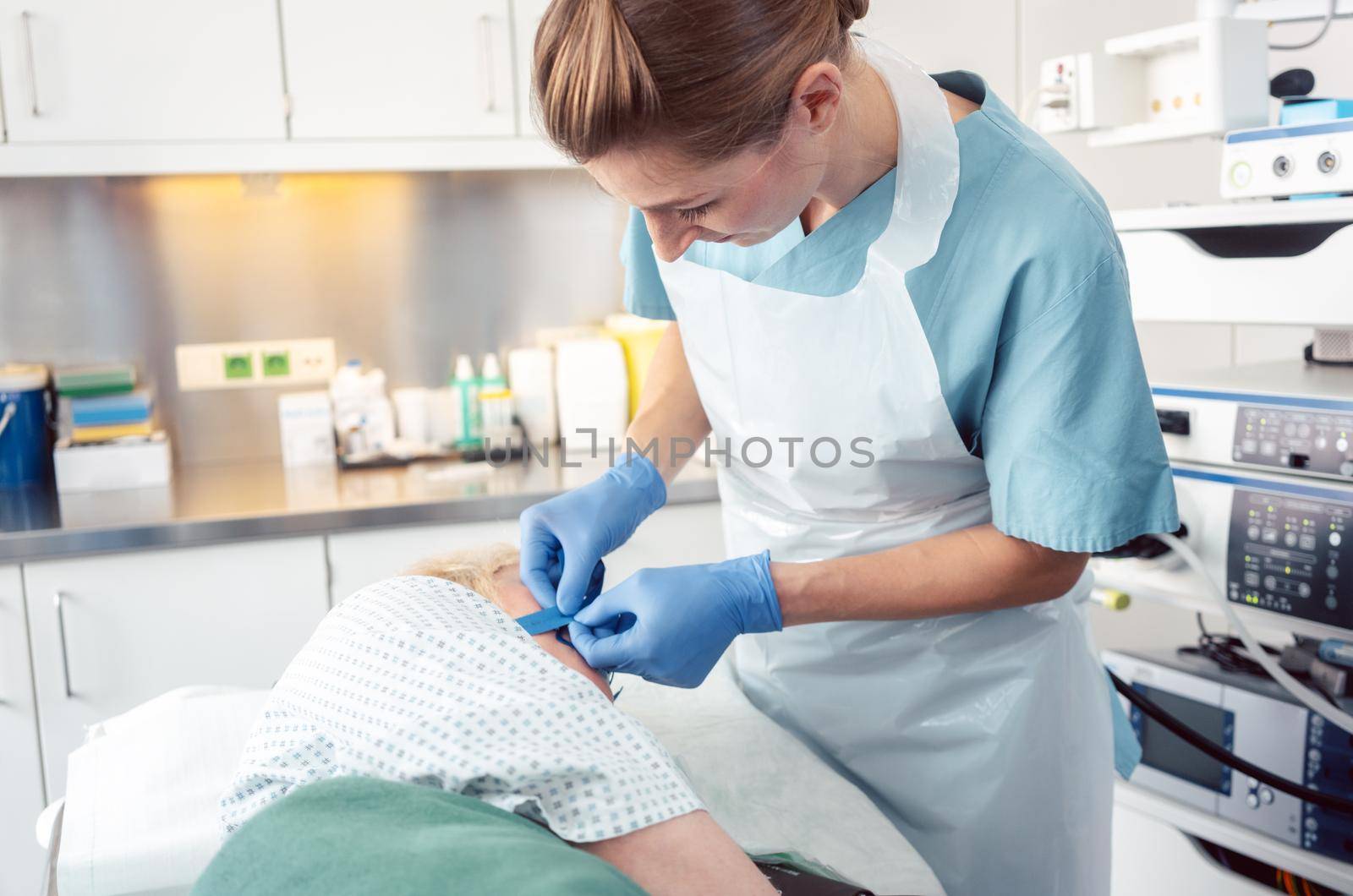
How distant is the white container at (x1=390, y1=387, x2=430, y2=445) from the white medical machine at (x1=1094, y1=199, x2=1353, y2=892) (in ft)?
4.91

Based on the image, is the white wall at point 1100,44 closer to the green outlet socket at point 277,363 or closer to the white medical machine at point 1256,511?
the white medical machine at point 1256,511

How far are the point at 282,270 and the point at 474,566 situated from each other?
1.51 metres

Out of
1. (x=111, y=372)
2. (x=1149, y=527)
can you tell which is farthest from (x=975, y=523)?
(x=111, y=372)

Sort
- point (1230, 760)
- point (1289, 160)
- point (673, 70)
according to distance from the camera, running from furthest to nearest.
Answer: point (1230, 760) < point (1289, 160) < point (673, 70)

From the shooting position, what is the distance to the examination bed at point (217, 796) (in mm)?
979

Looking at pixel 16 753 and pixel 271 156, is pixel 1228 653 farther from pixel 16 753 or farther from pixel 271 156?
pixel 16 753

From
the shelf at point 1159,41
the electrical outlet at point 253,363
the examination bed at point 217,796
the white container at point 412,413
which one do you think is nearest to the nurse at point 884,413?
the examination bed at point 217,796

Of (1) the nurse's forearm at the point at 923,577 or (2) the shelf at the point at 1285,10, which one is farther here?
(2) the shelf at the point at 1285,10

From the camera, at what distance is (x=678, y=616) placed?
1.04m

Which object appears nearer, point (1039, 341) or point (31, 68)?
point (1039, 341)

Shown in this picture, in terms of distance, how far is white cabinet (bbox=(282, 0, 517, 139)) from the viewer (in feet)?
6.89

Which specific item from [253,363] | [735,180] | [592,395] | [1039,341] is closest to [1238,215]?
[1039,341]

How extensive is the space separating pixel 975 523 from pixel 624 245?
554mm

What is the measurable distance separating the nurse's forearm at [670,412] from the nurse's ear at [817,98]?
19.1 inches
